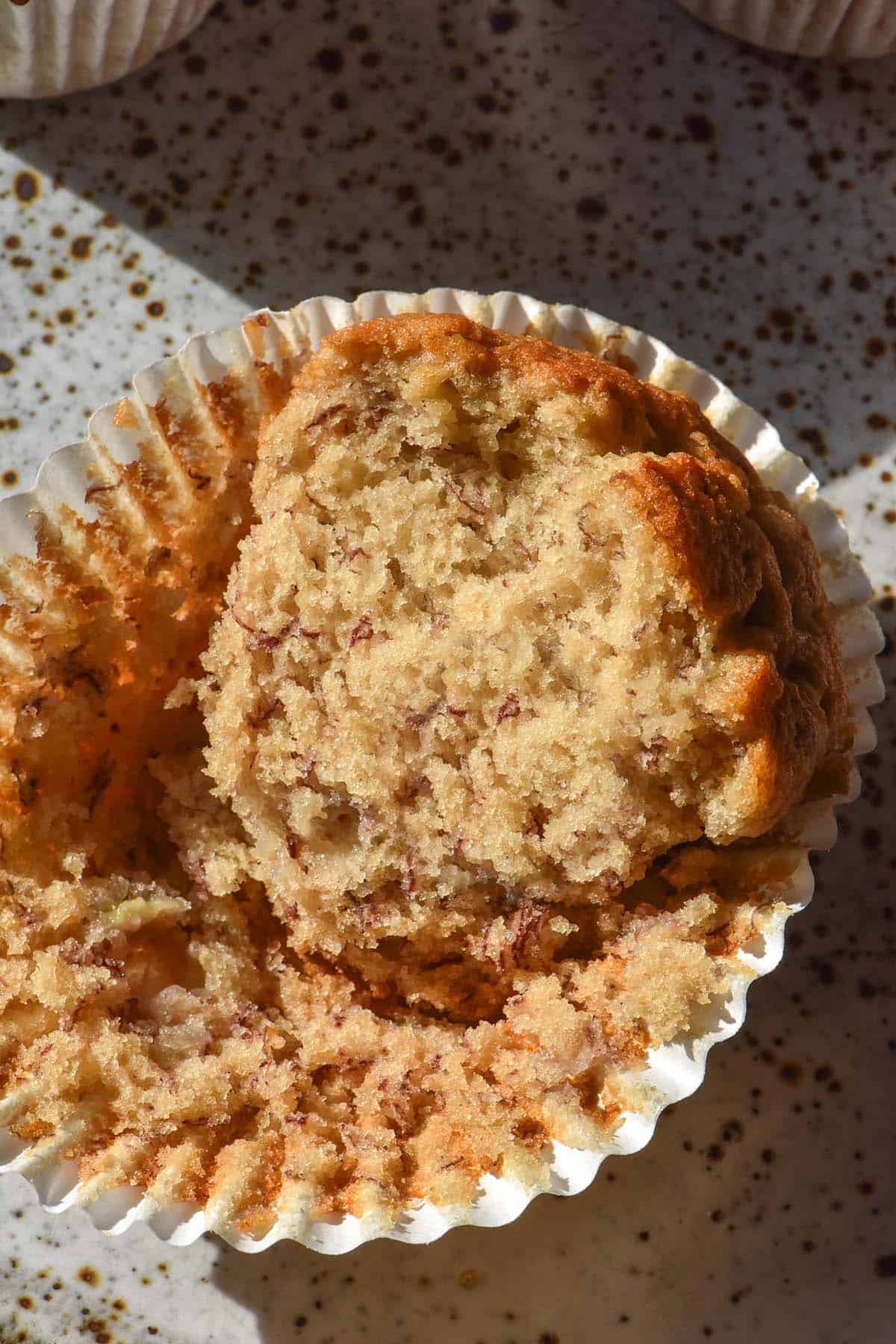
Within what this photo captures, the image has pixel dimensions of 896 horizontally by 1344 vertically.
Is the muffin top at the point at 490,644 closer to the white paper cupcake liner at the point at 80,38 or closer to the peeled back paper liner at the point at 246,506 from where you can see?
the peeled back paper liner at the point at 246,506

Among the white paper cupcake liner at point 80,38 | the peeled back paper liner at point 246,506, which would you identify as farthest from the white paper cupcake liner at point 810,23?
the white paper cupcake liner at point 80,38

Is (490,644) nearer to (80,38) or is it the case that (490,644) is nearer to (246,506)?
(246,506)

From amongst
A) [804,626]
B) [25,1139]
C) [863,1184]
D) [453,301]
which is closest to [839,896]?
[863,1184]

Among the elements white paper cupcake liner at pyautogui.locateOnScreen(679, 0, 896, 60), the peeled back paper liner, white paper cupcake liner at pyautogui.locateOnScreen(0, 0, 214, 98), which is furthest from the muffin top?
white paper cupcake liner at pyautogui.locateOnScreen(679, 0, 896, 60)

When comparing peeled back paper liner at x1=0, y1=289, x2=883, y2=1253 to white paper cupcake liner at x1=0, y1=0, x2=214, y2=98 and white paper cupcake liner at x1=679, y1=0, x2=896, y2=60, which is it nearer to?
white paper cupcake liner at x1=0, y1=0, x2=214, y2=98

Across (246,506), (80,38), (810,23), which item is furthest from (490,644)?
(810,23)

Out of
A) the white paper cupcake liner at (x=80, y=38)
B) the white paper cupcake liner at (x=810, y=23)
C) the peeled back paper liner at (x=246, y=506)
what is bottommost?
the peeled back paper liner at (x=246, y=506)
